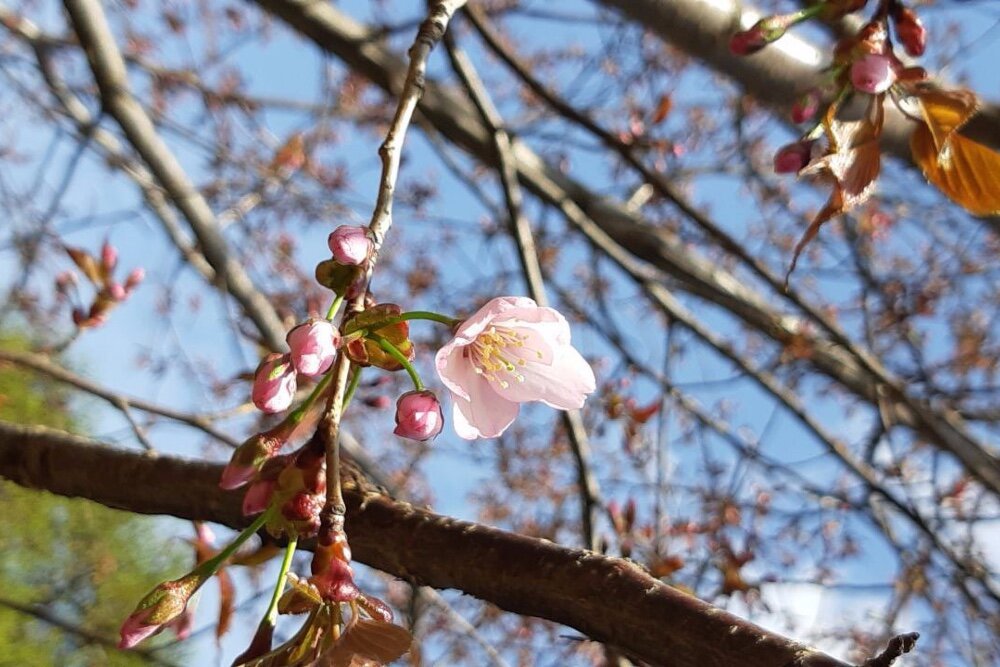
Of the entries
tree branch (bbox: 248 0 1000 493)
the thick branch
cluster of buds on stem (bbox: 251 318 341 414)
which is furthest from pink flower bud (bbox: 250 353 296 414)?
tree branch (bbox: 248 0 1000 493)

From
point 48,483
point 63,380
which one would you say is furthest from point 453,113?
point 48,483

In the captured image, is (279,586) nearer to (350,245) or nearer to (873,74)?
(350,245)

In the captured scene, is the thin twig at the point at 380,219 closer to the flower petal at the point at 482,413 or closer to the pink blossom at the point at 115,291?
the flower petal at the point at 482,413

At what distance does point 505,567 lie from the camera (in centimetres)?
78

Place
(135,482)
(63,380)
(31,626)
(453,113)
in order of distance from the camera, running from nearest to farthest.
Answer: (135,482) → (63,380) → (453,113) → (31,626)

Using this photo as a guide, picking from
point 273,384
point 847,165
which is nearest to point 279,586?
point 273,384

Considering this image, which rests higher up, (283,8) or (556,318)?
(283,8)

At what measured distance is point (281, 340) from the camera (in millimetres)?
2324

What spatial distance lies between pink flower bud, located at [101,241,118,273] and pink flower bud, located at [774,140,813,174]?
1.48m

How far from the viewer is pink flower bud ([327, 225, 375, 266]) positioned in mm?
701

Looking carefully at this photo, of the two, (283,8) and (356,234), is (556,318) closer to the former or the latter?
(356,234)

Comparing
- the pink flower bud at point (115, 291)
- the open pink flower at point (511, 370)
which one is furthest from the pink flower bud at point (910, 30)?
the pink flower bud at point (115, 291)

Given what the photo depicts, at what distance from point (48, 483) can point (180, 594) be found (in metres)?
0.59

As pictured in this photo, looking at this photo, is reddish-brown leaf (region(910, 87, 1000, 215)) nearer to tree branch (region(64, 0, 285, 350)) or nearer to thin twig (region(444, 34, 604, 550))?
thin twig (region(444, 34, 604, 550))
